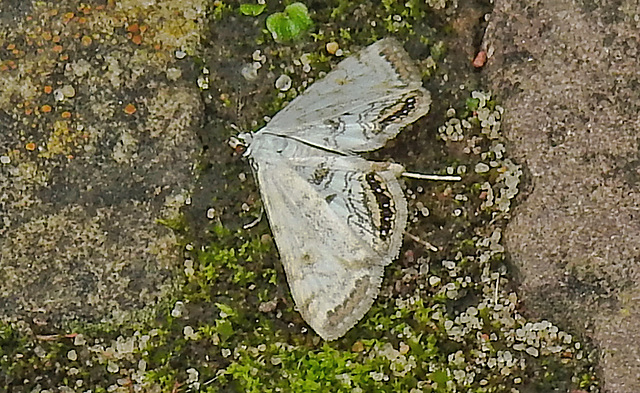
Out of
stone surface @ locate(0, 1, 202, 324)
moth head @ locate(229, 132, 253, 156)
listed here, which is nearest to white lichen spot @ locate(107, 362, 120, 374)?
stone surface @ locate(0, 1, 202, 324)

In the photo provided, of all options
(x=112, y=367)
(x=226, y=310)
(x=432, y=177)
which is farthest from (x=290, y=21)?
(x=112, y=367)

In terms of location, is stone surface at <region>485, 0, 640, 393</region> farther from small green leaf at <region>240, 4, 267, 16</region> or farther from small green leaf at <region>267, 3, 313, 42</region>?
small green leaf at <region>240, 4, 267, 16</region>

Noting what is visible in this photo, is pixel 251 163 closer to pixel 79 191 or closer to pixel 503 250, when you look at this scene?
pixel 79 191

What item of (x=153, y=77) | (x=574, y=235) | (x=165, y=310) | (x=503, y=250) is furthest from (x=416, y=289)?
(x=153, y=77)

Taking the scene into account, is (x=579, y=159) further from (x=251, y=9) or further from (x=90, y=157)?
(x=90, y=157)

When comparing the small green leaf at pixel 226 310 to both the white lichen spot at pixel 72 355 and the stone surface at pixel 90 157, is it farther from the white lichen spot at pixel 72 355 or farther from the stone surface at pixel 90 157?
the white lichen spot at pixel 72 355
